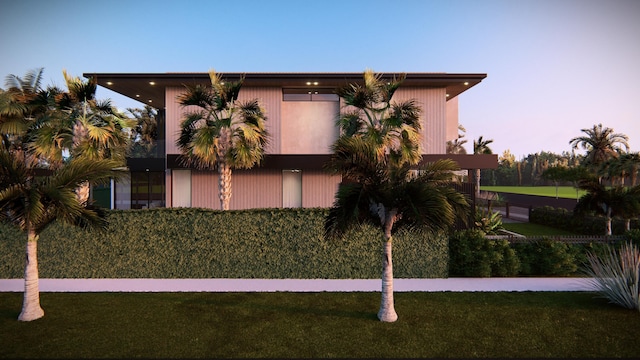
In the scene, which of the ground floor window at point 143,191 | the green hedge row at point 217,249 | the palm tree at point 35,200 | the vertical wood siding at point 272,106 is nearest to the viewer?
the palm tree at point 35,200

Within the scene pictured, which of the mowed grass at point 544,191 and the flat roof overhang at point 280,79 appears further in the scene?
the mowed grass at point 544,191

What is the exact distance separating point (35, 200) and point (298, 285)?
237 inches

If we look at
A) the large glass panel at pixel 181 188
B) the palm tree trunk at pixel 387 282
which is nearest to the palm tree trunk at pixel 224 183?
the large glass panel at pixel 181 188

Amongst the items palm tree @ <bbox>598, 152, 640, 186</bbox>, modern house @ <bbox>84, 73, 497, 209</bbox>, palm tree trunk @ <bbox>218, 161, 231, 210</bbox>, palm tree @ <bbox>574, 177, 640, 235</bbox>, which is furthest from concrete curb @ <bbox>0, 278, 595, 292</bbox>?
palm tree @ <bbox>598, 152, 640, 186</bbox>

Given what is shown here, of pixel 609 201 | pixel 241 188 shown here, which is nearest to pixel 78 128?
pixel 241 188

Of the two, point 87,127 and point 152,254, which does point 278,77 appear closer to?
point 87,127

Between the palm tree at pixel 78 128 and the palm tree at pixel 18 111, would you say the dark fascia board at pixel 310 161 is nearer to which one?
the palm tree at pixel 78 128

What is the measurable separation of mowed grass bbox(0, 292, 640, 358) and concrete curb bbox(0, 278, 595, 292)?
482 mm

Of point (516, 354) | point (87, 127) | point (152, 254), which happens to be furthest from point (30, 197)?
point (516, 354)

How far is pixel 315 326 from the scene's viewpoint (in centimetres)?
623

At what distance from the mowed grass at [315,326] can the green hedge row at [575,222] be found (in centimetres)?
887

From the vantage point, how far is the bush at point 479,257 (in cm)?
949

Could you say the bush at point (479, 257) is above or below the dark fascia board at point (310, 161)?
below

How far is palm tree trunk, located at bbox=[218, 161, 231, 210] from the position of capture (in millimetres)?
12070
